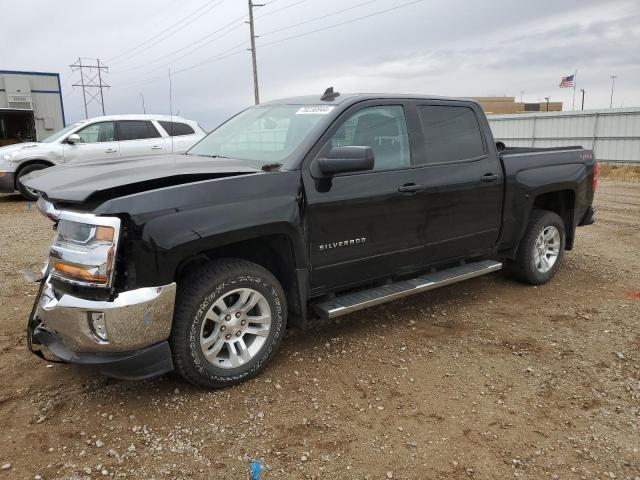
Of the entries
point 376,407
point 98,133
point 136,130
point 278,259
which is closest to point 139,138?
point 136,130

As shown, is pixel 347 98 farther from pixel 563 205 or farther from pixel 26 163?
pixel 26 163

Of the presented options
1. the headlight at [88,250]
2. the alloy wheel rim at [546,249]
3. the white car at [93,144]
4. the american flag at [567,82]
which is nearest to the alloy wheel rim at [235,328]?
the headlight at [88,250]

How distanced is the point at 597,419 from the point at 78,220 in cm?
317

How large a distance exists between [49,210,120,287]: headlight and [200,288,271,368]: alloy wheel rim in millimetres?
669

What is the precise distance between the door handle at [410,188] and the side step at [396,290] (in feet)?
2.48

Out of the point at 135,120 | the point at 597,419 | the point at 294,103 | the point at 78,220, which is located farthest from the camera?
the point at 135,120

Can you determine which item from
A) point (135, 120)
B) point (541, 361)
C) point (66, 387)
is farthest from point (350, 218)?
point (135, 120)

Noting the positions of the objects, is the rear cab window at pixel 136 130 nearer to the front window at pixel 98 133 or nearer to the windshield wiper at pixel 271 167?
the front window at pixel 98 133

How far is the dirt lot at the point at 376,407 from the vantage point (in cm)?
260

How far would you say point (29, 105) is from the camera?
54.5ft

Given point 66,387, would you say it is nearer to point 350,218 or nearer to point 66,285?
point 66,285

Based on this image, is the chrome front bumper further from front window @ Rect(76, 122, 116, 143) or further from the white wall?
the white wall

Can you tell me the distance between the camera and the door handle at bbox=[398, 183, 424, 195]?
388 cm

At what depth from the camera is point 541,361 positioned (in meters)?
3.69
